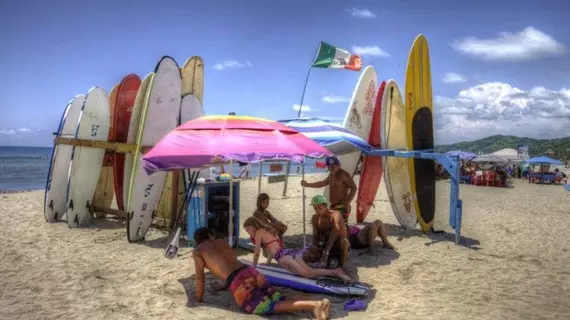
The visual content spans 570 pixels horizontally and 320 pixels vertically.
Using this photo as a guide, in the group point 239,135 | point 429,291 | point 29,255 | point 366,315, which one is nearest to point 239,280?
point 366,315

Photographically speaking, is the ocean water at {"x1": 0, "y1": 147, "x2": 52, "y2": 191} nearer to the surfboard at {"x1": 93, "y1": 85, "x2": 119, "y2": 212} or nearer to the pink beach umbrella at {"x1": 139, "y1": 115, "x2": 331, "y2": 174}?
the surfboard at {"x1": 93, "y1": 85, "x2": 119, "y2": 212}

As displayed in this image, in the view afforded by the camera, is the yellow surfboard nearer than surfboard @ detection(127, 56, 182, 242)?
No

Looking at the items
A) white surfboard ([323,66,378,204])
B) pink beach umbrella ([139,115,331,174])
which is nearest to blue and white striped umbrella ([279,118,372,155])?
pink beach umbrella ([139,115,331,174])

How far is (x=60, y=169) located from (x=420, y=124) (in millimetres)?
8066

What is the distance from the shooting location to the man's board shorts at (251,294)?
4.22 meters

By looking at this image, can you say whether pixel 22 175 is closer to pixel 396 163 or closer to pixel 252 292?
pixel 396 163

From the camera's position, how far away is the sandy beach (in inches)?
181

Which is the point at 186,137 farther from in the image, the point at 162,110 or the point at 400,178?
the point at 400,178

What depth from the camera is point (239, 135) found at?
16.7 feet

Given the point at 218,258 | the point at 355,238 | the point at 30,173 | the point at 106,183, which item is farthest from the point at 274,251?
the point at 30,173

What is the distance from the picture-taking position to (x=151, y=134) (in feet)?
24.9

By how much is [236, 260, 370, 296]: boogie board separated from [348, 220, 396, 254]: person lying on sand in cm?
190

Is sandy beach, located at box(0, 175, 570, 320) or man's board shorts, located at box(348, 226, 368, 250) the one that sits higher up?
man's board shorts, located at box(348, 226, 368, 250)

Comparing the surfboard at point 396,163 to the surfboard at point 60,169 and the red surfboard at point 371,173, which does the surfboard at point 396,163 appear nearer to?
the red surfboard at point 371,173
